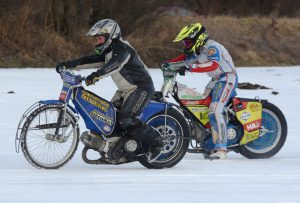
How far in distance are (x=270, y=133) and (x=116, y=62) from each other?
2918 mm

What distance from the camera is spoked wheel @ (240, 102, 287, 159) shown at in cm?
1088

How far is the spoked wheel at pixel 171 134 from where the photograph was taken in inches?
373

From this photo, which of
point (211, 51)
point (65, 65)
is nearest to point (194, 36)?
point (211, 51)

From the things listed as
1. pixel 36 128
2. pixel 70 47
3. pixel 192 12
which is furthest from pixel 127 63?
pixel 192 12

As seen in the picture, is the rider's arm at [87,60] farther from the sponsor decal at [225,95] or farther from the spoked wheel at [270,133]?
the spoked wheel at [270,133]

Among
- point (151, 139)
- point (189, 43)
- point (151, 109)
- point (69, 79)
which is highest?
point (189, 43)

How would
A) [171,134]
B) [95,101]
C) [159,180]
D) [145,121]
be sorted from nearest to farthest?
[159,180] < [95,101] < [145,121] < [171,134]

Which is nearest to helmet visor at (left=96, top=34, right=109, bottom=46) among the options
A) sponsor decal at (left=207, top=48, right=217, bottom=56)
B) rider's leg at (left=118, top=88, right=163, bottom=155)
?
rider's leg at (left=118, top=88, right=163, bottom=155)

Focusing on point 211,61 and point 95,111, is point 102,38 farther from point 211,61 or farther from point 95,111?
point 211,61

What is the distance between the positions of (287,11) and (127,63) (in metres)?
31.7

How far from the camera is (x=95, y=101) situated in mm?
9023

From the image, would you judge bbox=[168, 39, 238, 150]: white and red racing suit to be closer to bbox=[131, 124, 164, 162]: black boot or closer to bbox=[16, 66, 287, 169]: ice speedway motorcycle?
bbox=[16, 66, 287, 169]: ice speedway motorcycle

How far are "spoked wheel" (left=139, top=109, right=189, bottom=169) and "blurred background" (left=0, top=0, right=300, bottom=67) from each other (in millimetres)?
14125

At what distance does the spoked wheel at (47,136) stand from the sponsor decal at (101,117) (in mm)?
217
